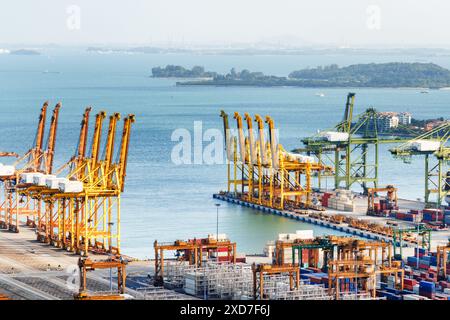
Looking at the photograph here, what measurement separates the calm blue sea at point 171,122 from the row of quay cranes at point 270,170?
1053 mm

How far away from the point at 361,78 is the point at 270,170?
95804 millimetres

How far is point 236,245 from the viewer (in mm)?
30781

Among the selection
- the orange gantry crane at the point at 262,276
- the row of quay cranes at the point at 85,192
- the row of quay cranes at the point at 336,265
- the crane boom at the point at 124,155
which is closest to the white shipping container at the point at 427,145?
the row of quay cranes at the point at 85,192

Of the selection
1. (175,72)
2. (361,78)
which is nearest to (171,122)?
(361,78)

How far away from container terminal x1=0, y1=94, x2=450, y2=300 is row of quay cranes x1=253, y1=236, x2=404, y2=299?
0.03 meters

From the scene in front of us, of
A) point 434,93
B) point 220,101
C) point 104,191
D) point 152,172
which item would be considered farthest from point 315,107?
point 104,191

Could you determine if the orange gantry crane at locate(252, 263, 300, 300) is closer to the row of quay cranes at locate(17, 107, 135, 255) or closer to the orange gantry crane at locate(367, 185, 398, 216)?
the row of quay cranes at locate(17, 107, 135, 255)

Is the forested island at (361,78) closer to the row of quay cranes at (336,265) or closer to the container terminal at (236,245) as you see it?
the container terminal at (236,245)

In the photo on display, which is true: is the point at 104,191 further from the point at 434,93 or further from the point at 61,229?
the point at 434,93

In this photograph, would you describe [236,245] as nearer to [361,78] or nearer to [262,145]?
[262,145]

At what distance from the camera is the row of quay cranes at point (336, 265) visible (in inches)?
802

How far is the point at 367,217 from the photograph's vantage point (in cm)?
3566
